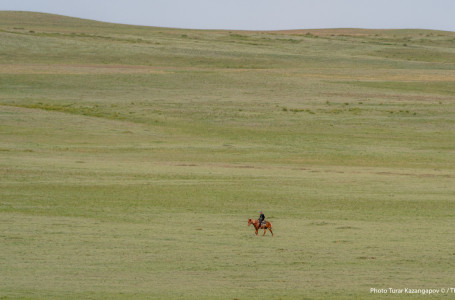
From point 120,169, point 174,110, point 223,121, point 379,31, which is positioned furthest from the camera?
point 379,31

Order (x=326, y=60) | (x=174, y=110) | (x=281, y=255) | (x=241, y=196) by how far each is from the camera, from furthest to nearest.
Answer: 1. (x=326, y=60)
2. (x=174, y=110)
3. (x=241, y=196)
4. (x=281, y=255)

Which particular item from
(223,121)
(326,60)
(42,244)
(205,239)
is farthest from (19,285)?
(326,60)

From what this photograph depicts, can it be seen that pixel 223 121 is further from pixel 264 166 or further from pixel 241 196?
pixel 241 196

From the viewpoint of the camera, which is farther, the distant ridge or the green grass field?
the distant ridge

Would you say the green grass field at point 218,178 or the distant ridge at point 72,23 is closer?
the green grass field at point 218,178

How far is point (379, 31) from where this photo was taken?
5098 inches

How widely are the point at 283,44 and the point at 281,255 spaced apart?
77618 millimetres

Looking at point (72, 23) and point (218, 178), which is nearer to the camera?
point (218, 178)

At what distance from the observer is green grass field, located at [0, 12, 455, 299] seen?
12086mm

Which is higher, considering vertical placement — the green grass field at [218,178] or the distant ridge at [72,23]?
the distant ridge at [72,23]

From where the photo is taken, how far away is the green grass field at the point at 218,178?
1209 centimetres

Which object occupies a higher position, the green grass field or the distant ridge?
the distant ridge

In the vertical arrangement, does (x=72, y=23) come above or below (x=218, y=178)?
above

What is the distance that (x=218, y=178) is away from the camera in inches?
955
